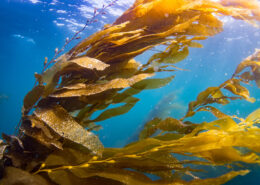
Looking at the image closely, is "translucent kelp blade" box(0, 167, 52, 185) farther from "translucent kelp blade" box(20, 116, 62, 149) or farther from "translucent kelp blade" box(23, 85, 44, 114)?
"translucent kelp blade" box(23, 85, 44, 114)

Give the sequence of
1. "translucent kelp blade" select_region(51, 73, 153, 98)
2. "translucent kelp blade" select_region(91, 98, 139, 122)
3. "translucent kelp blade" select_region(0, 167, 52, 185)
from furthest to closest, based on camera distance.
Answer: "translucent kelp blade" select_region(91, 98, 139, 122)
"translucent kelp blade" select_region(51, 73, 153, 98)
"translucent kelp blade" select_region(0, 167, 52, 185)

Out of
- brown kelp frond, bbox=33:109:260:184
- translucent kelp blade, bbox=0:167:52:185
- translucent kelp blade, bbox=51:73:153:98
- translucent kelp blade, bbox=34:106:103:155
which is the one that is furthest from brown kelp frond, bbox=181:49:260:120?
translucent kelp blade, bbox=0:167:52:185

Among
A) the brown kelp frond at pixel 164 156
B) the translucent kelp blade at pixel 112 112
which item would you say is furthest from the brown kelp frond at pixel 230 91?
the translucent kelp blade at pixel 112 112

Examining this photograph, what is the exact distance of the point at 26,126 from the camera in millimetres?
959

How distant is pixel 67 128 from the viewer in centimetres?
87

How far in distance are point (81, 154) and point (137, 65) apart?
74cm

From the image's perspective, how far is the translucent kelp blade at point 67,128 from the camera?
0.82 metres

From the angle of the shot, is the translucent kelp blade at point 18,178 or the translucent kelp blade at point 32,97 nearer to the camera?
the translucent kelp blade at point 18,178

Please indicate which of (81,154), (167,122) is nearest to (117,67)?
(167,122)

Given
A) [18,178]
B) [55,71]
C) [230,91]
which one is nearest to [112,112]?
[55,71]

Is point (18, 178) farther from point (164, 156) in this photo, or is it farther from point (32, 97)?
point (164, 156)

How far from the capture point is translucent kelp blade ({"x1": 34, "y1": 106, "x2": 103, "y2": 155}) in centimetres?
82

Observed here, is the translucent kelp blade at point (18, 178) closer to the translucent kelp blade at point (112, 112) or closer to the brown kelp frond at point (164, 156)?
the brown kelp frond at point (164, 156)

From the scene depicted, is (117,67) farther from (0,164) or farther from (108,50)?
(0,164)
